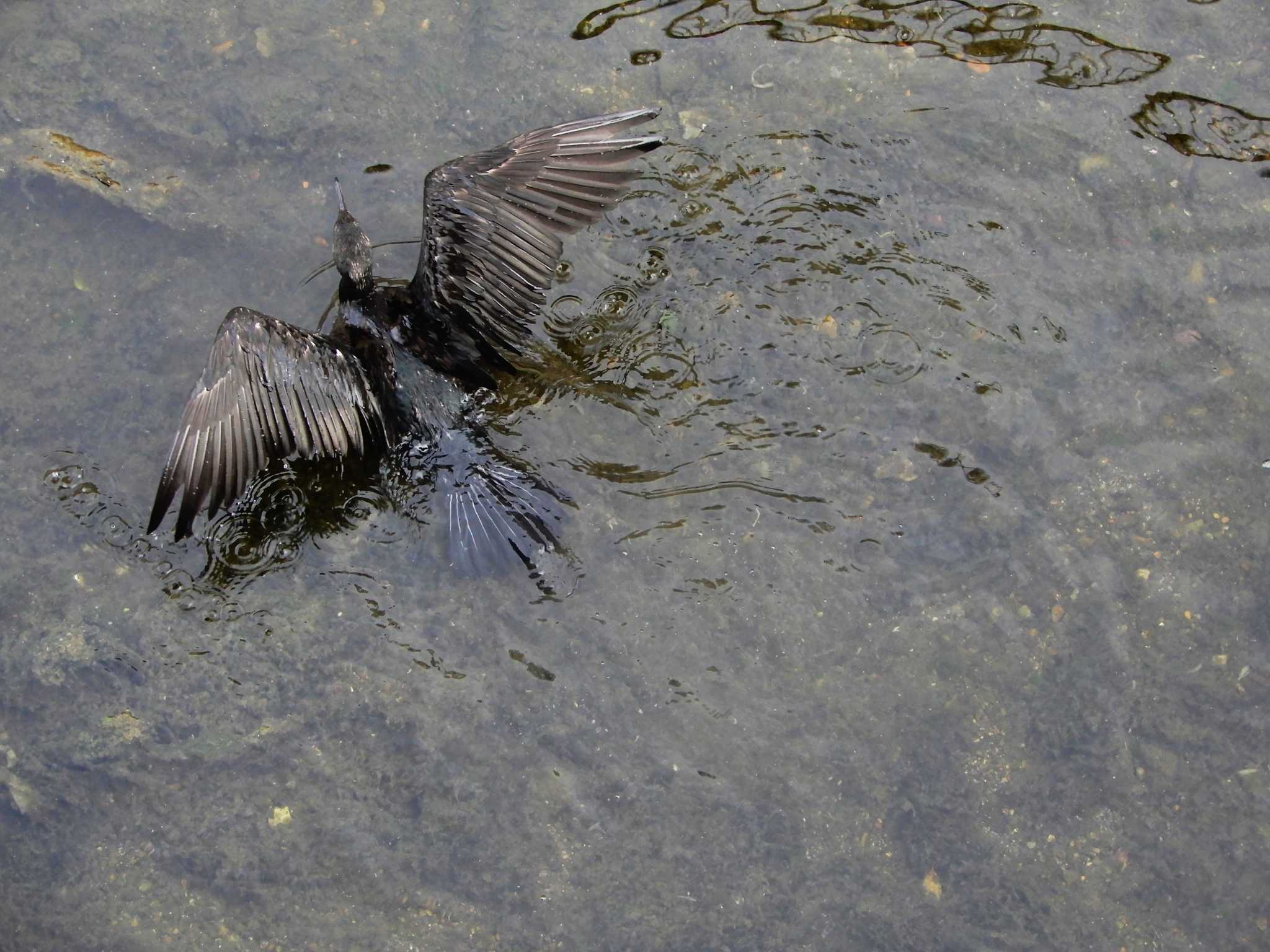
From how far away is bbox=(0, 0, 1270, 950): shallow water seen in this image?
140 inches

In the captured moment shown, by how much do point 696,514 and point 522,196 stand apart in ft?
4.26

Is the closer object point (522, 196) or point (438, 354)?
point (522, 196)

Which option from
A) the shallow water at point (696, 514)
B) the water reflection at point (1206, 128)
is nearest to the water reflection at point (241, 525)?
the shallow water at point (696, 514)

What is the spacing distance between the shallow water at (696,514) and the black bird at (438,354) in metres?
0.20

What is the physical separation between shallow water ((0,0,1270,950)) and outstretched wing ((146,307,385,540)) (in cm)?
34

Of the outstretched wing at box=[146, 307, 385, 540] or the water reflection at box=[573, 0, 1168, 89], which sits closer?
the outstretched wing at box=[146, 307, 385, 540]

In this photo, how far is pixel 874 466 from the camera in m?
3.93

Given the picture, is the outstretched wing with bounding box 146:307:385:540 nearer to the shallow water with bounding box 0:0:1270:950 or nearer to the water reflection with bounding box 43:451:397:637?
the water reflection with bounding box 43:451:397:637

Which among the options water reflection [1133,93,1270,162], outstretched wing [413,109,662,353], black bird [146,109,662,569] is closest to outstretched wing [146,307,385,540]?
black bird [146,109,662,569]

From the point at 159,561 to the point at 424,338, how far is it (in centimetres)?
125

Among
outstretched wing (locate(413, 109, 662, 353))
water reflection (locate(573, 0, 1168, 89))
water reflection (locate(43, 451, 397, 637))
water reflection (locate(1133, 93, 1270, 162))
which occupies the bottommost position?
water reflection (locate(43, 451, 397, 637))

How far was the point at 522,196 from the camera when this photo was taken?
3.84 m

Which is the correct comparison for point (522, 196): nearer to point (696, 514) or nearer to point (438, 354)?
point (438, 354)

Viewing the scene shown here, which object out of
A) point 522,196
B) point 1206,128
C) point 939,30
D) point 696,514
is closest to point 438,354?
point 522,196
